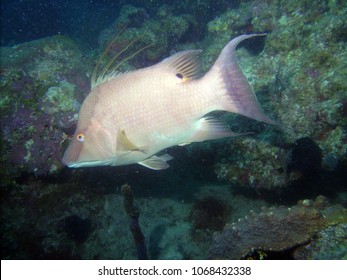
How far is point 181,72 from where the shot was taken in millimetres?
2479

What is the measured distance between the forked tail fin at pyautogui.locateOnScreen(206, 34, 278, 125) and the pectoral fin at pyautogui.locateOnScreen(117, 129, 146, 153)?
1.01 meters

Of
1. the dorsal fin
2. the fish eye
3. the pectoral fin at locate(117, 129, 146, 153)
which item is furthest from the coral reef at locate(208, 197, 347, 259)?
the fish eye

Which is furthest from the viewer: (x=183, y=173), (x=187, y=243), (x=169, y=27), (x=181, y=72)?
(x=169, y=27)

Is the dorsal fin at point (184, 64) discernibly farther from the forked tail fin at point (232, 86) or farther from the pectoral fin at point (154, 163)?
the pectoral fin at point (154, 163)

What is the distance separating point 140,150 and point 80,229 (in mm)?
2664

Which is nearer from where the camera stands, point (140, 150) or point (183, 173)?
point (140, 150)

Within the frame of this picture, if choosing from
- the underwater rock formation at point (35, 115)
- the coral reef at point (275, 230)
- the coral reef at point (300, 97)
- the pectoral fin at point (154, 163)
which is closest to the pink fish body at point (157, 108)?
the pectoral fin at point (154, 163)

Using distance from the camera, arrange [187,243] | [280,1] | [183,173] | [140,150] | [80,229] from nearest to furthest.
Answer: [140,150] < [80,229] < [187,243] < [183,173] < [280,1]

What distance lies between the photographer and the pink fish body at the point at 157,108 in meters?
2.36

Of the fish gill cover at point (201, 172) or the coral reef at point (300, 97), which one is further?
the coral reef at point (300, 97)

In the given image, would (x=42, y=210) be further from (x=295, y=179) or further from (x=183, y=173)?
(x=295, y=179)

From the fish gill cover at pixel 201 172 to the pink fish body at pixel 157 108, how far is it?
115 cm

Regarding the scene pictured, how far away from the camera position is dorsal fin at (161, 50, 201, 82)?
2479mm
